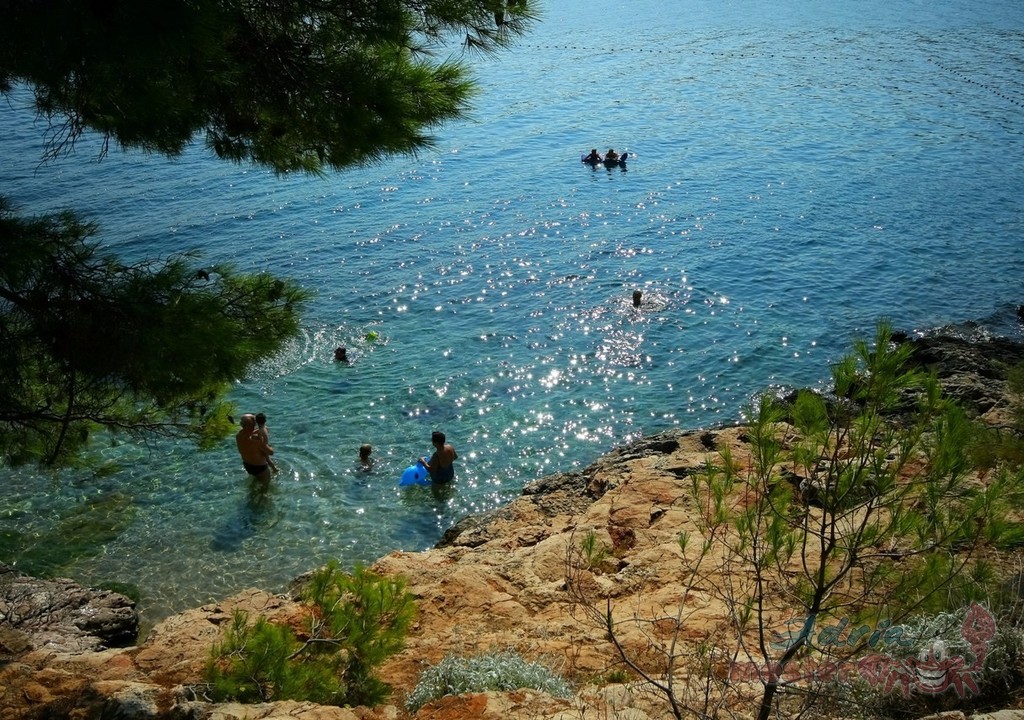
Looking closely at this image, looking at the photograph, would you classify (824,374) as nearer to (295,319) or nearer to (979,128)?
(295,319)

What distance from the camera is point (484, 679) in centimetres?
676

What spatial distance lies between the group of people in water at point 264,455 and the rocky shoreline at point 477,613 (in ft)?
4.01

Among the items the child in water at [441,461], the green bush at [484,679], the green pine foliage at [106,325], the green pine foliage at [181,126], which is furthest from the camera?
the child in water at [441,461]

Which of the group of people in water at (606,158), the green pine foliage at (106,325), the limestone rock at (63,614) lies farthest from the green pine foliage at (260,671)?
the group of people in water at (606,158)

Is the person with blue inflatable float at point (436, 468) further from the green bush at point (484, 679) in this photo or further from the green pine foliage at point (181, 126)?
the green bush at point (484, 679)

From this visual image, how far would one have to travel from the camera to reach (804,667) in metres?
5.98

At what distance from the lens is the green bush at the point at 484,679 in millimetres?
6727

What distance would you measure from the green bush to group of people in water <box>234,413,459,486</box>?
6.71 meters

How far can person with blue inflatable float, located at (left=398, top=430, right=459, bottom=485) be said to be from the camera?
1369 cm

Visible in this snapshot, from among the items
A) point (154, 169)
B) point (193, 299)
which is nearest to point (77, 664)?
point (193, 299)

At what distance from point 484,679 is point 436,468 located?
720 centimetres

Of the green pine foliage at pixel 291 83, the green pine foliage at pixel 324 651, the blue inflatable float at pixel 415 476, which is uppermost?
the green pine foliage at pixel 291 83

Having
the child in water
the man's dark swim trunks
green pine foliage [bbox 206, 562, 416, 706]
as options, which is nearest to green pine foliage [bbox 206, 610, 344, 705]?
green pine foliage [bbox 206, 562, 416, 706]

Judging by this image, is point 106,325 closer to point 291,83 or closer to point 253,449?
point 291,83
